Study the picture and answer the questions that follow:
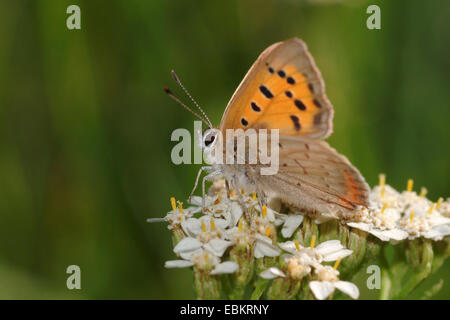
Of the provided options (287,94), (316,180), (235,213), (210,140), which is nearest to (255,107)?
(287,94)

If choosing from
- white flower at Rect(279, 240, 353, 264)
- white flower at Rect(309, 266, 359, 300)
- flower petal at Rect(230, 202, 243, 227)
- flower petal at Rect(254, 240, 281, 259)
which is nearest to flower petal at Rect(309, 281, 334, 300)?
white flower at Rect(309, 266, 359, 300)

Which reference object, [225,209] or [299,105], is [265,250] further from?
[299,105]

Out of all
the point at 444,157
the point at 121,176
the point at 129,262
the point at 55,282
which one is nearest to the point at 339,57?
the point at 444,157

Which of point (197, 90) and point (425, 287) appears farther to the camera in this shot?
point (197, 90)

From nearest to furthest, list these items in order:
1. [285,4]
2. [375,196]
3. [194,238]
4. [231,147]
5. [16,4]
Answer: [194,238] → [231,147] → [375,196] → [16,4] → [285,4]

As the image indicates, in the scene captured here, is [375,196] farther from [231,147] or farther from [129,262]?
[129,262]

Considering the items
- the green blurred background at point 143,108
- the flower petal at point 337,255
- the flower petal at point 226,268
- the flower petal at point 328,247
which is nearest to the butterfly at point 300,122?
the flower petal at point 328,247

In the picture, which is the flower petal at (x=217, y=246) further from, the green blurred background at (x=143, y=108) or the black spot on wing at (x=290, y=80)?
the green blurred background at (x=143, y=108)
